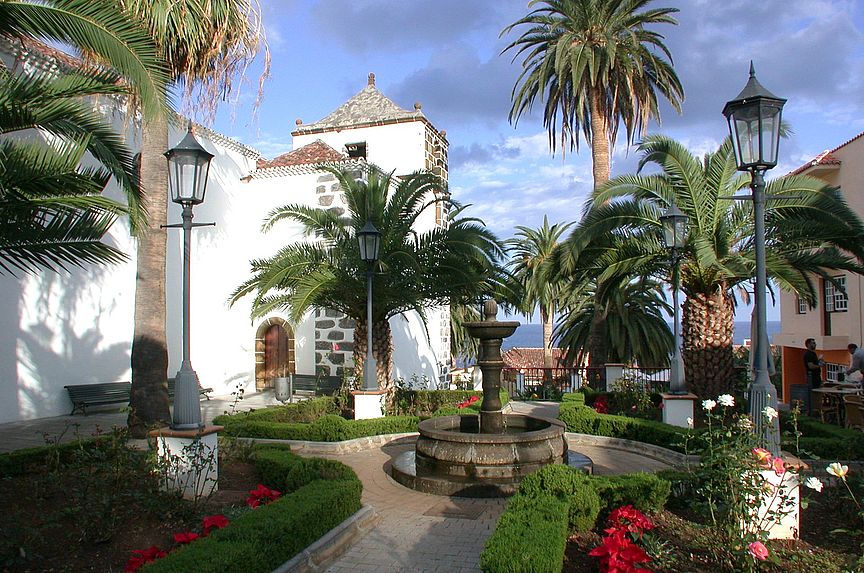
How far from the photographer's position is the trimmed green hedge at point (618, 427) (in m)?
9.59

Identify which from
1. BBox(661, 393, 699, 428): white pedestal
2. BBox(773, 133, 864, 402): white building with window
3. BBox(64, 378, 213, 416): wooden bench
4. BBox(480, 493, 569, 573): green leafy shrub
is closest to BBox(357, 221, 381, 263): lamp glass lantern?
BBox(64, 378, 213, 416): wooden bench

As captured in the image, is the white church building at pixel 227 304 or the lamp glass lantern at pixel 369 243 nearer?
the lamp glass lantern at pixel 369 243

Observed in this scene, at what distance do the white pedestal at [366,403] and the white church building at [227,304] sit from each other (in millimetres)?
5809

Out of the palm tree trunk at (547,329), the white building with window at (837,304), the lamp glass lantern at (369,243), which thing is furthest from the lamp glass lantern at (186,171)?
the palm tree trunk at (547,329)

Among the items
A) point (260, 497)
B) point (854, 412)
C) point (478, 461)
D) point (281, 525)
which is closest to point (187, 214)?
point (260, 497)

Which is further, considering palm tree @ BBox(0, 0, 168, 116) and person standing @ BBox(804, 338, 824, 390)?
person standing @ BBox(804, 338, 824, 390)

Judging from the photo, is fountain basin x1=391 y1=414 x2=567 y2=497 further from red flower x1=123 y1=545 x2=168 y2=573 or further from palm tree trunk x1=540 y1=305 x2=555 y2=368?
palm tree trunk x1=540 y1=305 x2=555 y2=368

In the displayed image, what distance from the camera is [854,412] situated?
1038 centimetres

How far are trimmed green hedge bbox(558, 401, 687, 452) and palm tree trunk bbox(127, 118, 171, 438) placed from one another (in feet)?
21.9

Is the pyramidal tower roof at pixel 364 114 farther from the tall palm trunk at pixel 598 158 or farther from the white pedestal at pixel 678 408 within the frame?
the white pedestal at pixel 678 408

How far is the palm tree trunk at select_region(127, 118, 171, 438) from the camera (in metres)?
9.68

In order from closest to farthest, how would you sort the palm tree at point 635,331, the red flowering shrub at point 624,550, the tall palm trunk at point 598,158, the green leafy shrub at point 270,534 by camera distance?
1. the green leafy shrub at point 270,534
2. the red flowering shrub at point 624,550
3. the tall palm trunk at point 598,158
4. the palm tree at point 635,331

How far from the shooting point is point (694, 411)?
1126 cm

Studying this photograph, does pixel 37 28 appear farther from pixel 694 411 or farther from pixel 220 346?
pixel 220 346
